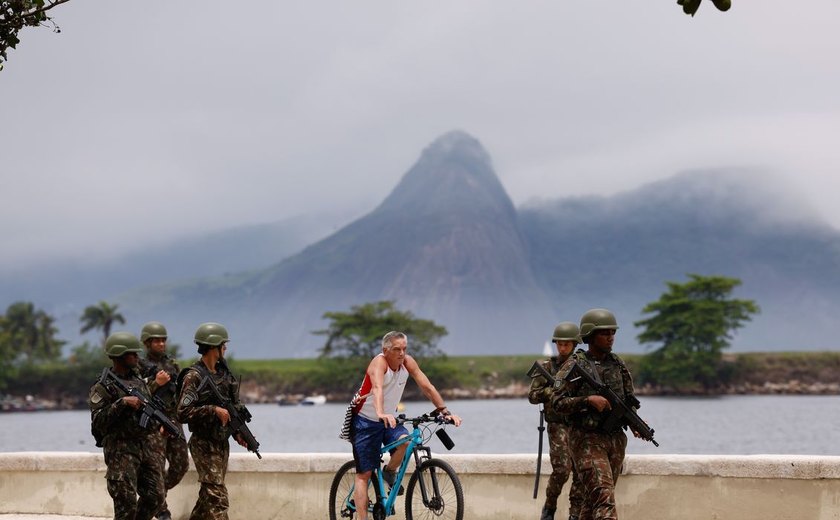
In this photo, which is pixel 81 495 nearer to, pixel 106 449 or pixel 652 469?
pixel 106 449

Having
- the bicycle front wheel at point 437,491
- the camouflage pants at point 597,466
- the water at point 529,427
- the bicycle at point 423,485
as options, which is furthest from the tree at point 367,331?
the camouflage pants at point 597,466

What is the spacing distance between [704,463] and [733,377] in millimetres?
145351

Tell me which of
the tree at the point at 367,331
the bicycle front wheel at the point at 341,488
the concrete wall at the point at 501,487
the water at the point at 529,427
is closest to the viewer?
the concrete wall at the point at 501,487

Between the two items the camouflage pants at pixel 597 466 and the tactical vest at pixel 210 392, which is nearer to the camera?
the camouflage pants at pixel 597 466

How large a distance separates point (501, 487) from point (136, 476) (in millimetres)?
3815

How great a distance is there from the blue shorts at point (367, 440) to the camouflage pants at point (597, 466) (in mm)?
1779

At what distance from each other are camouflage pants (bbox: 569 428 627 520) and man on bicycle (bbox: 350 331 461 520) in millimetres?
1156

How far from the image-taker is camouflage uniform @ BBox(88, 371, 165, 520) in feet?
37.2

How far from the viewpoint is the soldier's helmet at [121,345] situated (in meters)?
11.4

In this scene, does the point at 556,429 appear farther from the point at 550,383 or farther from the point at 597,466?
the point at 597,466

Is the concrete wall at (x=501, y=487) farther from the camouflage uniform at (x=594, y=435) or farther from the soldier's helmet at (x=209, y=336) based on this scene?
the soldier's helmet at (x=209, y=336)

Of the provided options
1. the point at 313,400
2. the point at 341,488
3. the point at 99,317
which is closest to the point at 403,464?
the point at 341,488

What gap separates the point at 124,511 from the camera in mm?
11648

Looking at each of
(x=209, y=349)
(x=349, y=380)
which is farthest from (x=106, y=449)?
(x=349, y=380)
